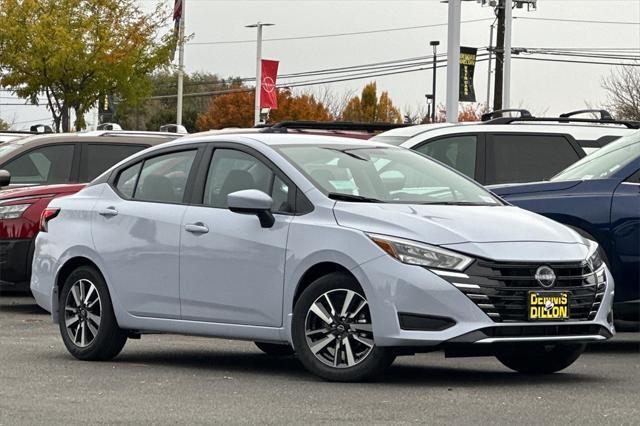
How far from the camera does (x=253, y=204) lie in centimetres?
995

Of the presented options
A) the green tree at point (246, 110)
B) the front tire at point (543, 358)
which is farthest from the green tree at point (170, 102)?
the front tire at point (543, 358)

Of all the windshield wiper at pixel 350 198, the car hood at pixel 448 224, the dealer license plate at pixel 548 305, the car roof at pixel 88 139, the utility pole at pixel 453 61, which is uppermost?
the utility pole at pixel 453 61

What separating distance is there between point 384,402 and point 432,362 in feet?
8.86

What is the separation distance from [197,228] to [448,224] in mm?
1861

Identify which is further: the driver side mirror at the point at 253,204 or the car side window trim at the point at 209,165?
the car side window trim at the point at 209,165

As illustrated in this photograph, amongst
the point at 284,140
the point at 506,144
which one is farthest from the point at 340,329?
the point at 506,144

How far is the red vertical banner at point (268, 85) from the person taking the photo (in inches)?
2183

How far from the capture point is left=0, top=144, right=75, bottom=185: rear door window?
17.6 m

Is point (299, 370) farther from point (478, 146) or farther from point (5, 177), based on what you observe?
point (5, 177)

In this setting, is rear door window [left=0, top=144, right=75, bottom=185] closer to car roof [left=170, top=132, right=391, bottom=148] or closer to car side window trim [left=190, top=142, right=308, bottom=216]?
car roof [left=170, top=132, right=391, bottom=148]

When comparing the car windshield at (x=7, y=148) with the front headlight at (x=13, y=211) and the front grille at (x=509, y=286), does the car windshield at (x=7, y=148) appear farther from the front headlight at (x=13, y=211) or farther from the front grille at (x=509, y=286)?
the front grille at (x=509, y=286)

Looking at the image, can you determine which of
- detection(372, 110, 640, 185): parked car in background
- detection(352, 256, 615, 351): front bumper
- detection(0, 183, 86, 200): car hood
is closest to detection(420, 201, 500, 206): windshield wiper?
detection(352, 256, 615, 351): front bumper

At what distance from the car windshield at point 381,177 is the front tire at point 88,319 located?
176cm

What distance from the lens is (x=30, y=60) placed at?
40438 mm
